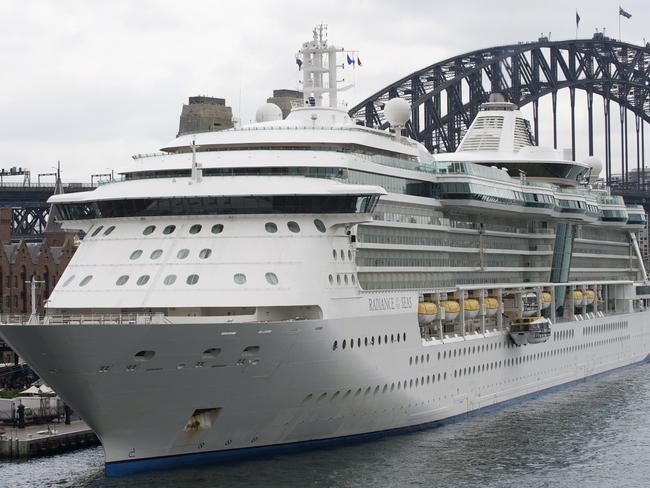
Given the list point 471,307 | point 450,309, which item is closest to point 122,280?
point 450,309

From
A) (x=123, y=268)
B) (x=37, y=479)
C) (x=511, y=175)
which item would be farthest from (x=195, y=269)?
(x=511, y=175)

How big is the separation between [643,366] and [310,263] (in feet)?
118

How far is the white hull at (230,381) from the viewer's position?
3244 cm

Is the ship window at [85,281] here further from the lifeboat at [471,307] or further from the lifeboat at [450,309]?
the lifeboat at [471,307]

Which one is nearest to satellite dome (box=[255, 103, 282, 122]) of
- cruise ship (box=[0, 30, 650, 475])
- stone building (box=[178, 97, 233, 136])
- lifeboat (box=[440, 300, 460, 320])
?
cruise ship (box=[0, 30, 650, 475])

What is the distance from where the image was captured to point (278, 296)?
34.4m

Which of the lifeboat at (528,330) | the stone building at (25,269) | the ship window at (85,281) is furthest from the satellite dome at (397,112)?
the stone building at (25,269)

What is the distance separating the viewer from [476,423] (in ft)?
144

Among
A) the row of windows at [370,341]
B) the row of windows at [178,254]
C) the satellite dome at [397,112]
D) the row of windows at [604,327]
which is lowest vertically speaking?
the row of windows at [604,327]

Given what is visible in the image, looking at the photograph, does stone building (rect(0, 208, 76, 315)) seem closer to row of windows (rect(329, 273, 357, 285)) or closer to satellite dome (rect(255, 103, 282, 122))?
satellite dome (rect(255, 103, 282, 122))

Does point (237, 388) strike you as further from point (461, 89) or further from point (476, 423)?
point (461, 89)

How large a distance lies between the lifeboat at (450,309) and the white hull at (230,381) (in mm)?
3138

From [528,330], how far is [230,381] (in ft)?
60.0

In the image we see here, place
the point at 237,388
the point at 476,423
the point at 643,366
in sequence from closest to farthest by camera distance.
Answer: the point at 237,388
the point at 476,423
the point at 643,366
